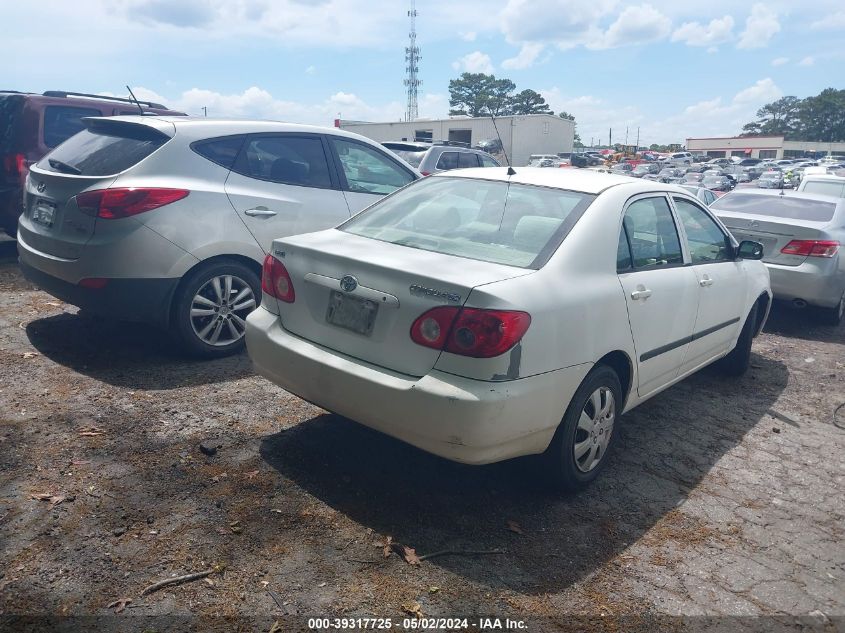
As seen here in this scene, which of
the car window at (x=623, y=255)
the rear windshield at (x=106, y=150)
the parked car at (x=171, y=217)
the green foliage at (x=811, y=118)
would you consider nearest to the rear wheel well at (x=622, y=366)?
the car window at (x=623, y=255)

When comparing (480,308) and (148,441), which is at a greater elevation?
(480,308)

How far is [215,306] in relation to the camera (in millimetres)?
5367

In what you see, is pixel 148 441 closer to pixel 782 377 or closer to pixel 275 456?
pixel 275 456

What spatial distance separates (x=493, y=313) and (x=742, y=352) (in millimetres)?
3842

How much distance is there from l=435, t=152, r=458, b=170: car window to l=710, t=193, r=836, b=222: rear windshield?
602 cm

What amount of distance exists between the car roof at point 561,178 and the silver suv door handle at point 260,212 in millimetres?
1553

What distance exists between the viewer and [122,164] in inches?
201

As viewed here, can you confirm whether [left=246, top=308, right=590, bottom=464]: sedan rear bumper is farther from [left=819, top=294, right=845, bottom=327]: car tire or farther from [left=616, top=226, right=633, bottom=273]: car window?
[left=819, top=294, right=845, bottom=327]: car tire

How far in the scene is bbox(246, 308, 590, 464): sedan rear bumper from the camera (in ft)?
10.2

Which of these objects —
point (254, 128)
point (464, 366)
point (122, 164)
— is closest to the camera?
point (464, 366)

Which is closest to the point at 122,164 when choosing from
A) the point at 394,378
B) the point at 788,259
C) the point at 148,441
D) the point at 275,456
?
the point at 148,441

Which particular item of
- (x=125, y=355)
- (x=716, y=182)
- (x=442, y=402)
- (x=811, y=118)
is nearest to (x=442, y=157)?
(x=125, y=355)

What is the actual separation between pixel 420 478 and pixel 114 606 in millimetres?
1676

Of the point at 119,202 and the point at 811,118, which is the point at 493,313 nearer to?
the point at 119,202
